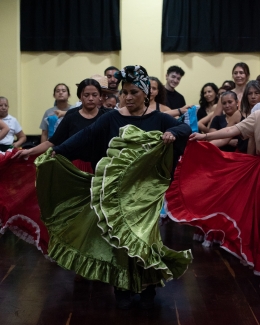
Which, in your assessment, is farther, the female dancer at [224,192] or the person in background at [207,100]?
the person in background at [207,100]

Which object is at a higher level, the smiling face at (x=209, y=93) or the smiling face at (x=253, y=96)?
the smiling face at (x=253, y=96)

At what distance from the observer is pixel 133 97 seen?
3.66 m

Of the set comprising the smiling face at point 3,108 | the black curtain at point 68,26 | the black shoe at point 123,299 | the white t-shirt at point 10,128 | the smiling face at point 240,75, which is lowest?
the black shoe at point 123,299

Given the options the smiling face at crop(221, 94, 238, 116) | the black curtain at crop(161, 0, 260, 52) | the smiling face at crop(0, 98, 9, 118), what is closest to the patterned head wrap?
the smiling face at crop(221, 94, 238, 116)

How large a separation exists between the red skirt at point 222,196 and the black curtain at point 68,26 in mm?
4499

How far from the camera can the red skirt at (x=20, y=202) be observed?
4.42 metres

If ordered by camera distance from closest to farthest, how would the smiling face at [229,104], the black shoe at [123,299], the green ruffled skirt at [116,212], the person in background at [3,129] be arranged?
the green ruffled skirt at [116,212], the black shoe at [123,299], the smiling face at [229,104], the person in background at [3,129]

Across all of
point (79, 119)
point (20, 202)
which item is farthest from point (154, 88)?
point (20, 202)

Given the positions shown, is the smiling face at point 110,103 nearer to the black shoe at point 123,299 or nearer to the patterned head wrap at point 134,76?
the patterned head wrap at point 134,76

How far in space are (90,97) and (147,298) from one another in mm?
1640

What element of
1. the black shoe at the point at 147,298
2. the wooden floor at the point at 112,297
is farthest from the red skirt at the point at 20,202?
the black shoe at the point at 147,298

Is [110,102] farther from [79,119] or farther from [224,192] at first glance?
[224,192]

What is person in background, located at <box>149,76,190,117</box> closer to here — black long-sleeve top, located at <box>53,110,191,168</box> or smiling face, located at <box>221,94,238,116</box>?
smiling face, located at <box>221,94,238,116</box>

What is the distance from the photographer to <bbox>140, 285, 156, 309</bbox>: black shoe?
360cm
